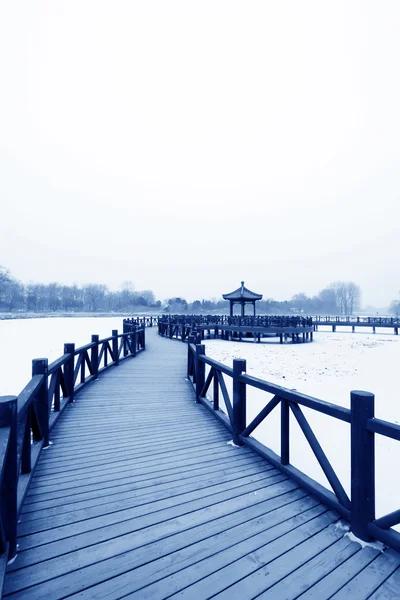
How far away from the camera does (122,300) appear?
106 meters

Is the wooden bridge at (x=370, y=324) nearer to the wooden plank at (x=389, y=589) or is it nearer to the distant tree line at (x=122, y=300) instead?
the wooden plank at (x=389, y=589)

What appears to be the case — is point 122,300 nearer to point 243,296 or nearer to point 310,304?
point 310,304

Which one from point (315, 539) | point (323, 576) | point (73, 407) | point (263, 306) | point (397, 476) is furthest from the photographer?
point (263, 306)

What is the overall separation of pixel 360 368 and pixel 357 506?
13.1 metres

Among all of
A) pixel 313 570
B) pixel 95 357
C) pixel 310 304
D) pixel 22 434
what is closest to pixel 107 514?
pixel 22 434

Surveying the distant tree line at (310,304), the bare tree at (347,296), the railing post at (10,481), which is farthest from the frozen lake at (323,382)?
the bare tree at (347,296)

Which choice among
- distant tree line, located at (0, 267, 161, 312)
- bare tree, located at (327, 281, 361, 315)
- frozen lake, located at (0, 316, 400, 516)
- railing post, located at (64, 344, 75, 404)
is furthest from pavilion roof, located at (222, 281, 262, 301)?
bare tree, located at (327, 281, 361, 315)

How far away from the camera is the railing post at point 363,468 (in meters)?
2.51

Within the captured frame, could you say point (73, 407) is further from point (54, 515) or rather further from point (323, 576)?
point (323, 576)

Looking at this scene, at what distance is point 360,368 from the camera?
14.0 meters

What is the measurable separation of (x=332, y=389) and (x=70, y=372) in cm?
882

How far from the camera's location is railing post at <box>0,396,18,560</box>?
7.33 ft

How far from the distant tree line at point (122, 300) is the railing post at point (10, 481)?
7000 centimetres

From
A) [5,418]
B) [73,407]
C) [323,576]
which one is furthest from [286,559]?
[73,407]
